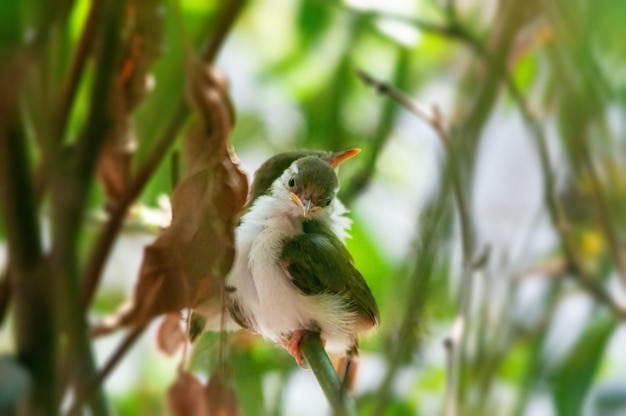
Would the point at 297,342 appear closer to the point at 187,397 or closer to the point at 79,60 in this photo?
the point at 187,397

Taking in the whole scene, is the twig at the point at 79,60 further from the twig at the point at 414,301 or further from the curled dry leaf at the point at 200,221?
the twig at the point at 414,301

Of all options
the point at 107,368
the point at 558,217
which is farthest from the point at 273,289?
the point at 558,217

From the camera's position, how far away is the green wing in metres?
0.32

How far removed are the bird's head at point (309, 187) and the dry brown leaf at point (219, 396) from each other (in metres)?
0.08

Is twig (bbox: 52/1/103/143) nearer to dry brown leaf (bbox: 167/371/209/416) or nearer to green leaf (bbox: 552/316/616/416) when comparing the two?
dry brown leaf (bbox: 167/371/209/416)

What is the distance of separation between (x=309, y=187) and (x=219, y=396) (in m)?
0.10

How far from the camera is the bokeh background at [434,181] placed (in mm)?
404

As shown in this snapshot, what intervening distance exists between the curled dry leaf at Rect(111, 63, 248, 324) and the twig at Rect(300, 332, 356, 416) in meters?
0.04

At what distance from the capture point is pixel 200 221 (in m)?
0.34

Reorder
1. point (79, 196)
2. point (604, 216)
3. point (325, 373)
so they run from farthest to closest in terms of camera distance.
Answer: point (604, 216), point (79, 196), point (325, 373)

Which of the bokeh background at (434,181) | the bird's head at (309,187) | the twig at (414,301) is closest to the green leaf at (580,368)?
the bokeh background at (434,181)

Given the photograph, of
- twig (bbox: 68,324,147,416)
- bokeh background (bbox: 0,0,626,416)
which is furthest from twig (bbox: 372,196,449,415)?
twig (bbox: 68,324,147,416)

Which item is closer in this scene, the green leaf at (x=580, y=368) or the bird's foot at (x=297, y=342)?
the bird's foot at (x=297, y=342)

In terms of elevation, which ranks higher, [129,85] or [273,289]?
[129,85]
